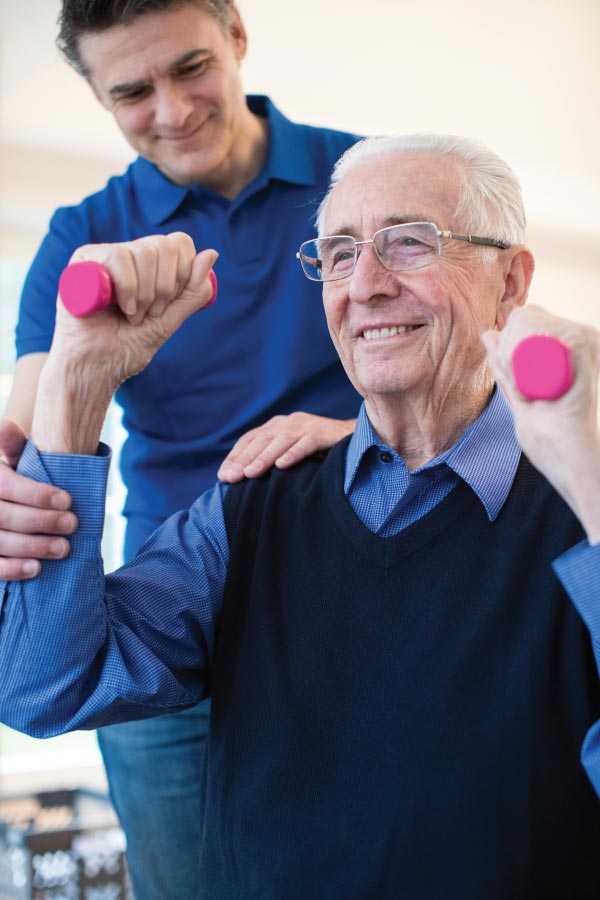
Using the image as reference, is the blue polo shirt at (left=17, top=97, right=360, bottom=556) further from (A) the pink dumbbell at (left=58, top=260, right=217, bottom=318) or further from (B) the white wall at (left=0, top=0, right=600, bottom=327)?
(B) the white wall at (left=0, top=0, right=600, bottom=327)

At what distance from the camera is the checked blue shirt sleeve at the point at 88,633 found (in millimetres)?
1338

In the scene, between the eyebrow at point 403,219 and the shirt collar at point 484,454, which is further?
the eyebrow at point 403,219

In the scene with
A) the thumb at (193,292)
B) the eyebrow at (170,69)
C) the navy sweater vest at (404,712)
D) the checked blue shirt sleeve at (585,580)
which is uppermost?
the eyebrow at (170,69)

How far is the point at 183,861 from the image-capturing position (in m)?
1.82

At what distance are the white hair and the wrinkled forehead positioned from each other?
0.04 ft

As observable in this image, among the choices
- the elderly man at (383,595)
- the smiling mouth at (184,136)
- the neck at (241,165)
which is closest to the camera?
the elderly man at (383,595)

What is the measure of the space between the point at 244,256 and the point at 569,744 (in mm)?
1108

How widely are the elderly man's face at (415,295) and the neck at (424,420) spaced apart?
0.06 ft

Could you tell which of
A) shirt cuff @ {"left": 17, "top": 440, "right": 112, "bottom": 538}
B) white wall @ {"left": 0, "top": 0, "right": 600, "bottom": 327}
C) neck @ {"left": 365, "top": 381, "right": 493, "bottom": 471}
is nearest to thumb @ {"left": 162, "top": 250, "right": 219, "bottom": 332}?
shirt cuff @ {"left": 17, "top": 440, "right": 112, "bottom": 538}

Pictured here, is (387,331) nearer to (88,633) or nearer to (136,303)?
(136,303)

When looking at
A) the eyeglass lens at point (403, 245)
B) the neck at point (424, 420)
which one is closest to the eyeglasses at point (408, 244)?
the eyeglass lens at point (403, 245)

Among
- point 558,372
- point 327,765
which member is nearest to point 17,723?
point 327,765

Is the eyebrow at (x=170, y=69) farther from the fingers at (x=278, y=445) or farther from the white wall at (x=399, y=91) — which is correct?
the white wall at (x=399, y=91)

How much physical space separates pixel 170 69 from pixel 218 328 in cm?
46
